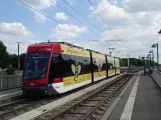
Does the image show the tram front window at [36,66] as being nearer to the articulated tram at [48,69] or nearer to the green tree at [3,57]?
the articulated tram at [48,69]

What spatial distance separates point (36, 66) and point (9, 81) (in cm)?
643

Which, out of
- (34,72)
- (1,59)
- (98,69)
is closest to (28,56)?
(34,72)

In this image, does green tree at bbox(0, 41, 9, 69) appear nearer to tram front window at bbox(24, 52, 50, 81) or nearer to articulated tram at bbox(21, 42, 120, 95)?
articulated tram at bbox(21, 42, 120, 95)

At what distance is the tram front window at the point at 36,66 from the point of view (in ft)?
61.2

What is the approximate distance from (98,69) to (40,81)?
16.7m

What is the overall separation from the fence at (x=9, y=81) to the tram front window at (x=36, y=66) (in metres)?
4.52

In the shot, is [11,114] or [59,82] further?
[59,82]

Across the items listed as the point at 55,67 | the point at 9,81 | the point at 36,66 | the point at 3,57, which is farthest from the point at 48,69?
the point at 3,57

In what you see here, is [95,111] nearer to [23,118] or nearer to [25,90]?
[23,118]

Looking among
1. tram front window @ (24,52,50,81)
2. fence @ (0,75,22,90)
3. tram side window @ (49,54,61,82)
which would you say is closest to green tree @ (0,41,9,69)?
fence @ (0,75,22,90)

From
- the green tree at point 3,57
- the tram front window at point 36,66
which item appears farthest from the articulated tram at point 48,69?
the green tree at point 3,57

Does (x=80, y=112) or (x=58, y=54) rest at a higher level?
(x=58, y=54)

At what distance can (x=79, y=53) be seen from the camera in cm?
2536

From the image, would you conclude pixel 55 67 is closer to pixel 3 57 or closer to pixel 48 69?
pixel 48 69
